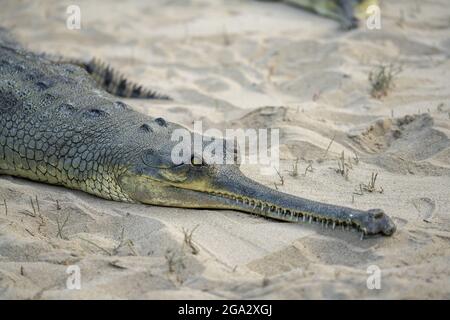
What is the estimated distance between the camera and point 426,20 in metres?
7.99

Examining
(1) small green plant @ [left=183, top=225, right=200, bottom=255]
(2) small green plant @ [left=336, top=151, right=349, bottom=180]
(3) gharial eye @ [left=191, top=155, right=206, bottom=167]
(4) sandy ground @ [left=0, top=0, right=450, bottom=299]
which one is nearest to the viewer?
(4) sandy ground @ [left=0, top=0, right=450, bottom=299]

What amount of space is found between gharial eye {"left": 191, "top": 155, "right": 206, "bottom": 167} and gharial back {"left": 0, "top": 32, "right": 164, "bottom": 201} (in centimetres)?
45

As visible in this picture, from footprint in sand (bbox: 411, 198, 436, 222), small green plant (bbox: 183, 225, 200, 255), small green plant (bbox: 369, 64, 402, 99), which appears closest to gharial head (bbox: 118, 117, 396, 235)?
small green plant (bbox: 183, 225, 200, 255)

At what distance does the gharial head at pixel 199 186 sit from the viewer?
4.01 meters

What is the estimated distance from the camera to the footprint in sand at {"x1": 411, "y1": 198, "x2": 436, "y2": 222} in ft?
13.4

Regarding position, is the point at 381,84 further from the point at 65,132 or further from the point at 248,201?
the point at 65,132

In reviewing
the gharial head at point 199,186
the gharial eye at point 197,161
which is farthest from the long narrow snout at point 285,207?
the gharial eye at point 197,161

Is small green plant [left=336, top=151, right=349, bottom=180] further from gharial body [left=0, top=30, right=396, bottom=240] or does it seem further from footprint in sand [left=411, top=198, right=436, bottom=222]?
gharial body [left=0, top=30, right=396, bottom=240]

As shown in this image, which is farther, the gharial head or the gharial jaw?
the gharial head

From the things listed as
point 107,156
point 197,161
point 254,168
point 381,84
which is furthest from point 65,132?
point 381,84

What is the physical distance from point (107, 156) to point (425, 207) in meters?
2.24

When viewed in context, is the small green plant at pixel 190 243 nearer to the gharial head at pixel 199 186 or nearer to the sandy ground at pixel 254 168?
the sandy ground at pixel 254 168

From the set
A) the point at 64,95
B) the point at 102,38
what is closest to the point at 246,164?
the point at 64,95
